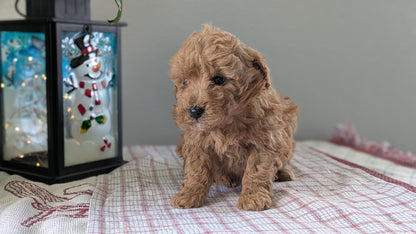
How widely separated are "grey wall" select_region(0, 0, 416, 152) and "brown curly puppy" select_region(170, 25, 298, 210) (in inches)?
39.3

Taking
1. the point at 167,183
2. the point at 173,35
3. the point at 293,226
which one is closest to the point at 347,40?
the point at 173,35

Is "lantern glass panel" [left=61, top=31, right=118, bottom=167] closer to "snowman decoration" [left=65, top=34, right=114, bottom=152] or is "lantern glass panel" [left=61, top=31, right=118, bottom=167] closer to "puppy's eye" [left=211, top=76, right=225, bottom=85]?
"snowman decoration" [left=65, top=34, right=114, bottom=152]

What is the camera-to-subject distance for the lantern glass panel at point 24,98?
6.31 feet

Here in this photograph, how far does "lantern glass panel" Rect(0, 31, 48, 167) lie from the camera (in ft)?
6.31

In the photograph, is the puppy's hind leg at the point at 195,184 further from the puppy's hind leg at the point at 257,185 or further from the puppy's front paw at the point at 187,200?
the puppy's hind leg at the point at 257,185

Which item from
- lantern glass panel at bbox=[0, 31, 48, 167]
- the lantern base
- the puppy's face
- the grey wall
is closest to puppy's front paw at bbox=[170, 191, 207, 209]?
the puppy's face

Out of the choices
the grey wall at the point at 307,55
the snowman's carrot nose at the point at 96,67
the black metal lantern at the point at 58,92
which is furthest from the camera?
the grey wall at the point at 307,55

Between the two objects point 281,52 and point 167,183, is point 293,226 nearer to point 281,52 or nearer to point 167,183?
point 167,183

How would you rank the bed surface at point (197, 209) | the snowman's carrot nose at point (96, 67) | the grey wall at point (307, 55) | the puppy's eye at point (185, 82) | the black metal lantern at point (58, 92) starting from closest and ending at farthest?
the bed surface at point (197, 209) → the puppy's eye at point (185, 82) → the black metal lantern at point (58, 92) → the snowman's carrot nose at point (96, 67) → the grey wall at point (307, 55)

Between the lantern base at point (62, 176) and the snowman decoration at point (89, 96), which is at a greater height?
the snowman decoration at point (89, 96)

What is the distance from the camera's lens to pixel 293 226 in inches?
56.4

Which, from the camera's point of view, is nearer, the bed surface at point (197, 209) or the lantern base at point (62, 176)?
the bed surface at point (197, 209)

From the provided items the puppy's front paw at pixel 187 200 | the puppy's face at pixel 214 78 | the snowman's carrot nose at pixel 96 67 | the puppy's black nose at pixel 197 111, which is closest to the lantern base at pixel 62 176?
the snowman's carrot nose at pixel 96 67

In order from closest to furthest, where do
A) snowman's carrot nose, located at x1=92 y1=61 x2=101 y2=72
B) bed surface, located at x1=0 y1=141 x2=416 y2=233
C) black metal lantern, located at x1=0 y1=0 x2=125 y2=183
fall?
1. bed surface, located at x1=0 y1=141 x2=416 y2=233
2. black metal lantern, located at x1=0 y1=0 x2=125 y2=183
3. snowman's carrot nose, located at x1=92 y1=61 x2=101 y2=72
